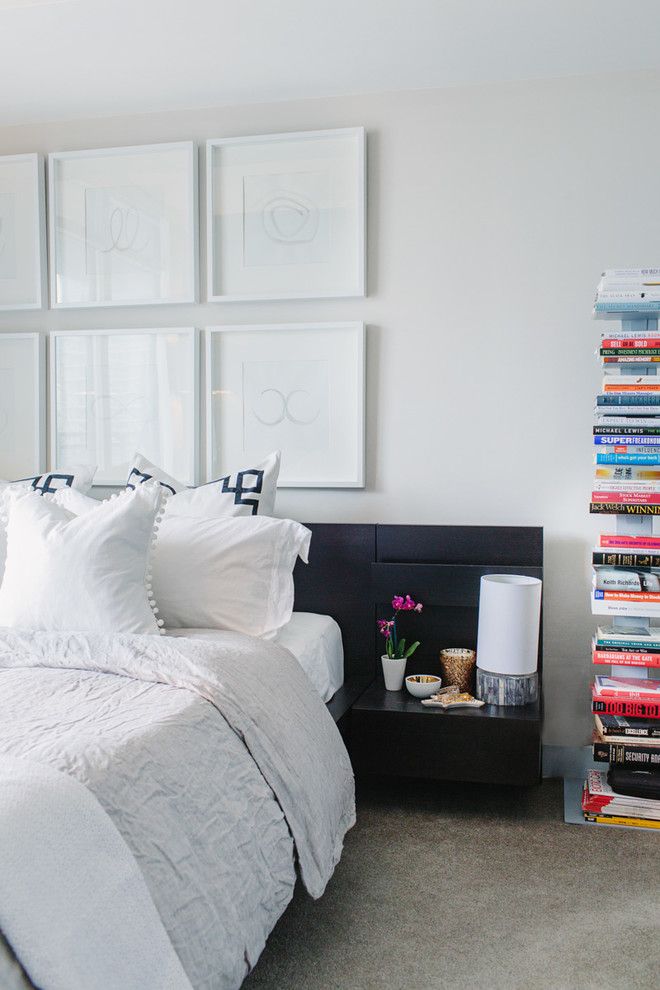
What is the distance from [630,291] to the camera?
2.61 metres

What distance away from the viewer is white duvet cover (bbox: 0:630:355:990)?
142cm

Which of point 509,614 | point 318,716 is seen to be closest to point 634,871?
point 509,614

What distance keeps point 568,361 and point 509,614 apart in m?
0.92

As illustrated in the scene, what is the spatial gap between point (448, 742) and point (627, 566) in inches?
30.1

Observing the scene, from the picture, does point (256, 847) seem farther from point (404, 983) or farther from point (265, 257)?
point (265, 257)

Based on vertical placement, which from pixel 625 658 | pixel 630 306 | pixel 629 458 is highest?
pixel 630 306

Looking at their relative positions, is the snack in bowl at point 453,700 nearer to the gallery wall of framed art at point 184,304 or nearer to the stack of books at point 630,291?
the gallery wall of framed art at point 184,304

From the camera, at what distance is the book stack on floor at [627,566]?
2.59 metres

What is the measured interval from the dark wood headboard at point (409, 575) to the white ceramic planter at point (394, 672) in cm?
16

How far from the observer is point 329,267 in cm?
A: 314

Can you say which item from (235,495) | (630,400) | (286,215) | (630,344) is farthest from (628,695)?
(286,215)

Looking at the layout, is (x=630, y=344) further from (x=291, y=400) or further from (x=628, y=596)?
(x=291, y=400)

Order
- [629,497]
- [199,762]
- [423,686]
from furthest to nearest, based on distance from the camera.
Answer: [423,686], [629,497], [199,762]

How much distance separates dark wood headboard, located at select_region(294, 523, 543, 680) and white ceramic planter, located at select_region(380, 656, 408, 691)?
0.53 feet
